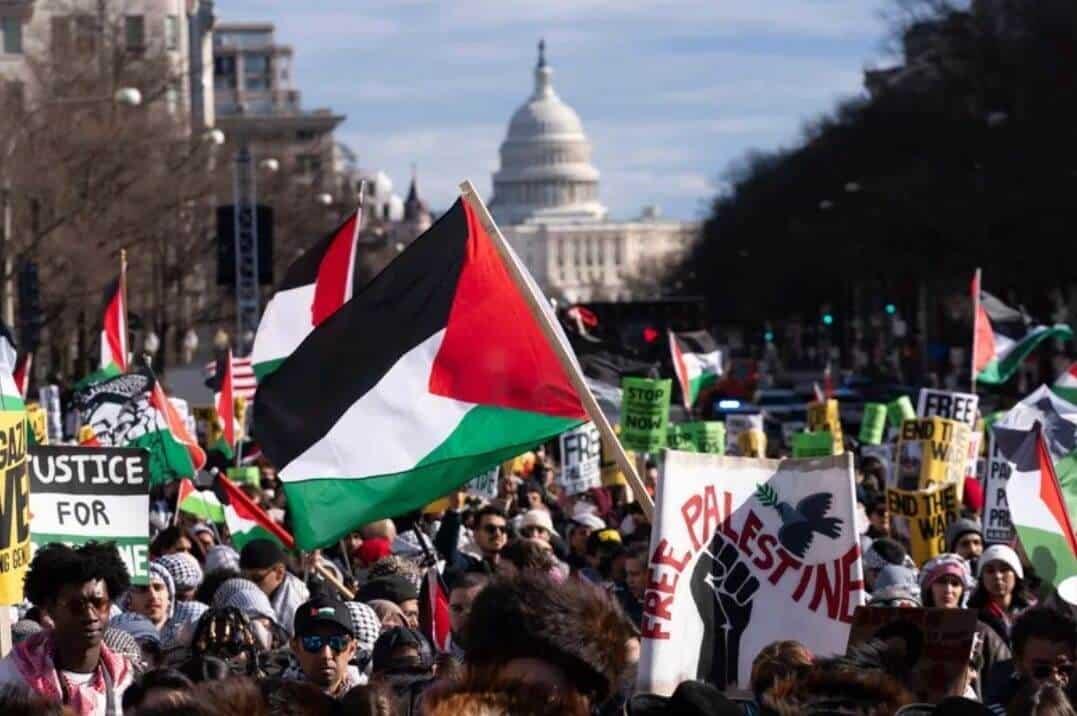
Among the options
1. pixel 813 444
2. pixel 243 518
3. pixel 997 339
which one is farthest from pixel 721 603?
pixel 997 339

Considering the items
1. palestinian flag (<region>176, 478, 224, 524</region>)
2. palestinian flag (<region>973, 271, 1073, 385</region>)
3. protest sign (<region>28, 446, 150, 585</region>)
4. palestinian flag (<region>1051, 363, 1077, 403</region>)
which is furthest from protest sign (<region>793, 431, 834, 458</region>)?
protest sign (<region>28, 446, 150, 585</region>)

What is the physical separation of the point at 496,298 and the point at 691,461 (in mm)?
2112

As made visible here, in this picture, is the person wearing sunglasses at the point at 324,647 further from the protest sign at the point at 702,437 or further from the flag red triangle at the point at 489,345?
the protest sign at the point at 702,437

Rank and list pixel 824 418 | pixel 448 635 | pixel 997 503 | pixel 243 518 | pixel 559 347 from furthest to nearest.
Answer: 1. pixel 824 418
2. pixel 997 503
3. pixel 243 518
4. pixel 448 635
5. pixel 559 347

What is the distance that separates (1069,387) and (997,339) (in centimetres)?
899

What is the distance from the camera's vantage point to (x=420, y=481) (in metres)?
9.56

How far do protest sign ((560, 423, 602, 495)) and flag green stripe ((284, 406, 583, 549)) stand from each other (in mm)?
A: 9803

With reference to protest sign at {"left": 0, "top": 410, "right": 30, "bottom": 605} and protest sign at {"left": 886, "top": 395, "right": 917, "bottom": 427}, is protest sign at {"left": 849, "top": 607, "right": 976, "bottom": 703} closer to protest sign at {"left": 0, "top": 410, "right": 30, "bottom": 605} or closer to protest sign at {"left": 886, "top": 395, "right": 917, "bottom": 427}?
protest sign at {"left": 0, "top": 410, "right": 30, "bottom": 605}

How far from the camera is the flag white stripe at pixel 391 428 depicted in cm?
945

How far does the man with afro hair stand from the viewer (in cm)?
750

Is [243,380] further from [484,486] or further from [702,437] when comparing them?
[484,486]

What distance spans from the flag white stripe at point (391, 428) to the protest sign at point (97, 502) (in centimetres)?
133

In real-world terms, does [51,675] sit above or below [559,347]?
below

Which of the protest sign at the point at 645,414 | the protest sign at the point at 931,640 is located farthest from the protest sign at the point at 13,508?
the protest sign at the point at 645,414
